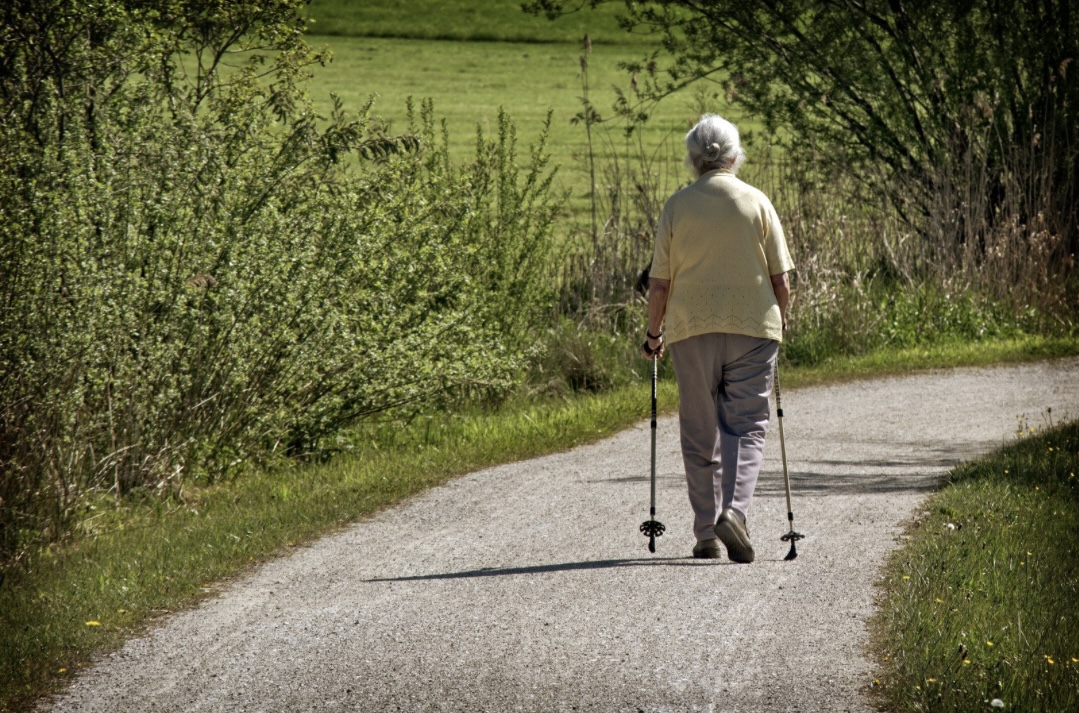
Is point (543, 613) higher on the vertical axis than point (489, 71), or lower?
lower

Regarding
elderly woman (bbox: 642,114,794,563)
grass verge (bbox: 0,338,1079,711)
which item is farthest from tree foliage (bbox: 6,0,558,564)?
elderly woman (bbox: 642,114,794,563)

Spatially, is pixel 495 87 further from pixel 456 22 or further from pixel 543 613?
pixel 543 613

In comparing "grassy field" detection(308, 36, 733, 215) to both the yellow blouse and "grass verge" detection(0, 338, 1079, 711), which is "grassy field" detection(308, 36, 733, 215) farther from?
the yellow blouse

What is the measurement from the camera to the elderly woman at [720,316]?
6.71 meters

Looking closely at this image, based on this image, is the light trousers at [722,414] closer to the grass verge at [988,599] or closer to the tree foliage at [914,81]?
the grass verge at [988,599]

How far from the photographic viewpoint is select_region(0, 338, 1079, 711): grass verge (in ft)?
19.8

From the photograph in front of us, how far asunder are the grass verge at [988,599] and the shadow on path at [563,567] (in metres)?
0.98

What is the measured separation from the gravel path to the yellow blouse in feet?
3.88

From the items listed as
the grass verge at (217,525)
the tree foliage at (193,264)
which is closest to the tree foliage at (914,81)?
the grass verge at (217,525)

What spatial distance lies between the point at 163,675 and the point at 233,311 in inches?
158

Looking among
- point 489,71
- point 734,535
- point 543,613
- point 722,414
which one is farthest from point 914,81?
point 489,71

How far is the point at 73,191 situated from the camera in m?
8.34

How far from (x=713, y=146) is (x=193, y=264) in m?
3.77

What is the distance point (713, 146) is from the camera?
6766 millimetres
